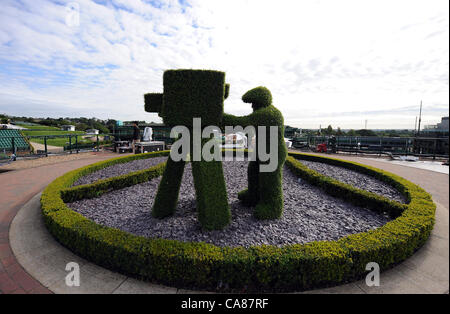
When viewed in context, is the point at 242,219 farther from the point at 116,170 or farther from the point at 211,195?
the point at 116,170

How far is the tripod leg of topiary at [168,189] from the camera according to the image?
453 centimetres

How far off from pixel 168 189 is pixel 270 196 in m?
2.23

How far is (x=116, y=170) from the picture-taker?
8.66 m

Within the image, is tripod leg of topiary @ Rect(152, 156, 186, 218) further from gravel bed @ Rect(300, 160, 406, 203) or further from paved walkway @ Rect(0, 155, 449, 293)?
gravel bed @ Rect(300, 160, 406, 203)

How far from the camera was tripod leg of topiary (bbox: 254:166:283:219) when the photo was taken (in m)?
4.44

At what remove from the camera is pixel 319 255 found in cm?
287

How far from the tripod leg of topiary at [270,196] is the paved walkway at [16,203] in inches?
145

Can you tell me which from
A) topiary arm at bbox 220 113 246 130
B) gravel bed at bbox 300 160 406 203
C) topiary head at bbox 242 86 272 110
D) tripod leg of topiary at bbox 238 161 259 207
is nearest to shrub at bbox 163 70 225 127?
topiary arm at bbox 220 113 246 130

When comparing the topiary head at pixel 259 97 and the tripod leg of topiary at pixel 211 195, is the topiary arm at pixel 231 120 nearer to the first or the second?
the topiary head at pixel 259 97

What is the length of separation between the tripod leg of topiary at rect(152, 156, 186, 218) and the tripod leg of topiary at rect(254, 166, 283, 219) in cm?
180

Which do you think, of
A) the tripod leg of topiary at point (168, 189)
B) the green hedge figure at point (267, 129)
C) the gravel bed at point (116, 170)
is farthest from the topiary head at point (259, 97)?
the gravel bed at point (116, 170)

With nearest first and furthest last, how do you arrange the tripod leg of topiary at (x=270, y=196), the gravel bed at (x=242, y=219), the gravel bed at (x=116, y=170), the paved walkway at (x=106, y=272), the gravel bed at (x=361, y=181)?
the paved walkway at (x=106, y=272)
the gravel bed at (x=242, y=219)
the tripod leg of topiary at (x=270, y=196)
the gravel bed at (x=361, y=181)
the gravel bed at (x=116, y=170)

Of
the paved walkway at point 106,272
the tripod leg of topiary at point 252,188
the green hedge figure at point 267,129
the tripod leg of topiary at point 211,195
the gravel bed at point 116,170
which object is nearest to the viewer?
the paved walkway at point 106,272
